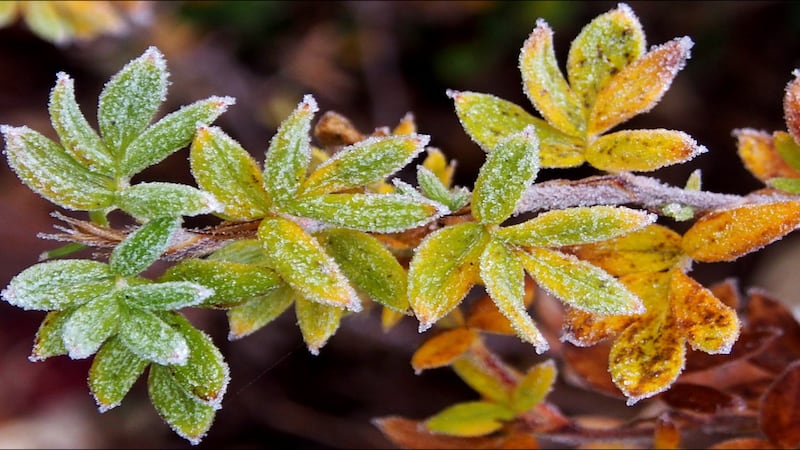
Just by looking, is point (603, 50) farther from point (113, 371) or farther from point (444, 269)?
point (113, 371)

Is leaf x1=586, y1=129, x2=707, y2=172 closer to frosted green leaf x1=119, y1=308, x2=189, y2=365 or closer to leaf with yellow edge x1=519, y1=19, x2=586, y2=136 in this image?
leaf with yellow edge x1=519, y1=19, x2=586, y2=136

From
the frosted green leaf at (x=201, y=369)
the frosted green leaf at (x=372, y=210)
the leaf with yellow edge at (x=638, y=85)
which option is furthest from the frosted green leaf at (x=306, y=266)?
the leaf with yellow edge at (x=638, y=85)

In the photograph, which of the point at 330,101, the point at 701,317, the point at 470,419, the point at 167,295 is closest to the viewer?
the point at 167,295

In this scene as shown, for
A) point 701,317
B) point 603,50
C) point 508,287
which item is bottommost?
point 701,317

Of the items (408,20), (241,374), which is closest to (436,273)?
(241,374)

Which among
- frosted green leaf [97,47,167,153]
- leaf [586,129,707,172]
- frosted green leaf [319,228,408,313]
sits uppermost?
frosted green leaf [97,47,167,153]

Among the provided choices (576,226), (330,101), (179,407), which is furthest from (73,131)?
(330,101)

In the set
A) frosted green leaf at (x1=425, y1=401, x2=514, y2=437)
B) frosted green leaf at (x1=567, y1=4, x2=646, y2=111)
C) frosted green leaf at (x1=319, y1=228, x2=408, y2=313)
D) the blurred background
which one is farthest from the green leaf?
the blurred background
